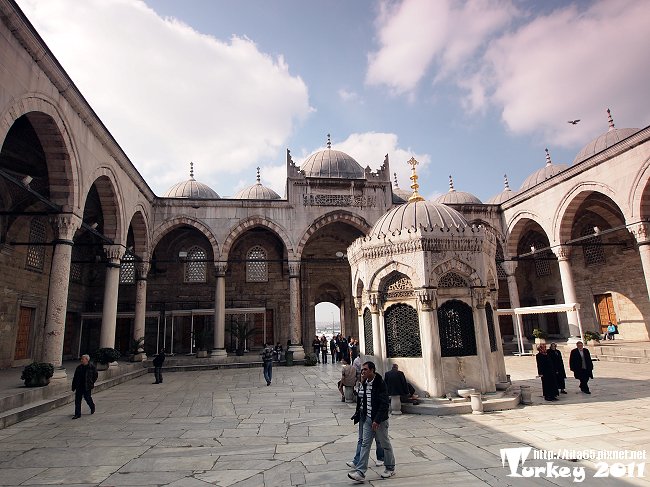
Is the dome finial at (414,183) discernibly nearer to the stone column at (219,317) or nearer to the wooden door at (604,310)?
the stone column at (219,317)

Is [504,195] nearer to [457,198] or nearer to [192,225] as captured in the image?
[457,198]

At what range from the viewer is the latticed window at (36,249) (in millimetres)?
13586

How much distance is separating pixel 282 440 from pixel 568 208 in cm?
1519

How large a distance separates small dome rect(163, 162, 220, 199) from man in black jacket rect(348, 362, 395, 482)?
19246mm

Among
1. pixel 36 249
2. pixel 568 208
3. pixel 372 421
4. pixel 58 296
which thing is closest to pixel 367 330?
pixel 372 421

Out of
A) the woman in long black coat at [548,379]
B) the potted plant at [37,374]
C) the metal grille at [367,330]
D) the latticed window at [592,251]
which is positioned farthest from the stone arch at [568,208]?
the potted plant at [37,374]

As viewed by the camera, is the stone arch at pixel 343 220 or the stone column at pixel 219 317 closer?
the stone column at pixel 219 317

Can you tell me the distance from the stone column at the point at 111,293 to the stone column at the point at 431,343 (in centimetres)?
1022

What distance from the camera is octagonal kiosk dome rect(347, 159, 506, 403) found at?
7.26 m

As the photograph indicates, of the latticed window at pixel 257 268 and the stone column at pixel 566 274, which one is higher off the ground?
the latticed window at pixel 257 268

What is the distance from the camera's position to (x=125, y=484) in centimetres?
400

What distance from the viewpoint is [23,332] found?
13.5m

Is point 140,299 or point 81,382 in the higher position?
point 140,299

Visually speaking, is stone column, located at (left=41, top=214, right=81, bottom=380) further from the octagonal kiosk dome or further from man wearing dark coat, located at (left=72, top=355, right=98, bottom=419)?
the octagonal kiosk dome
